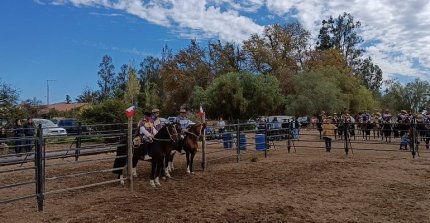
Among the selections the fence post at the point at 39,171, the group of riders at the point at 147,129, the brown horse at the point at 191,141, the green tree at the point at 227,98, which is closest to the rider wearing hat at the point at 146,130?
the group of riders at the point at 147,129

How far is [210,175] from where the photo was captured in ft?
36.9

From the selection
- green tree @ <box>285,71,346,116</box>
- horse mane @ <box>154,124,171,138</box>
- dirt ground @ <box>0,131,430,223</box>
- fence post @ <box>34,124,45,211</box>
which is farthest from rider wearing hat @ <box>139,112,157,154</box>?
green tree @ <box>285,71,346,116</box>

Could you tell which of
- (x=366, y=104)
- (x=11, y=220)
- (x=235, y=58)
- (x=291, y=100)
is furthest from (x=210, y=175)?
(x=366, y=104)

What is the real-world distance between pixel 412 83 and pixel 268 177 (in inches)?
2859

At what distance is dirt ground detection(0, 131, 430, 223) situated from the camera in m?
6.81

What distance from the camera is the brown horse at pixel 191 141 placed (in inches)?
467

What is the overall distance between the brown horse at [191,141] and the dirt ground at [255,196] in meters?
0.37

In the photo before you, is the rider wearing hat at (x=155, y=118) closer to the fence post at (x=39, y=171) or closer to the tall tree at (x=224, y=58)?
the fence post at (x=39, y=171)

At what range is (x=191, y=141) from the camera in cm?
1196

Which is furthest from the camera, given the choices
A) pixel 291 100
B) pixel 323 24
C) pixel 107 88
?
pixel 107 88

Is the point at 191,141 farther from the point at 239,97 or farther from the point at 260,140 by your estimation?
the point at 239,97

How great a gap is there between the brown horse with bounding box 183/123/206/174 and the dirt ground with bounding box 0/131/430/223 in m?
0.37

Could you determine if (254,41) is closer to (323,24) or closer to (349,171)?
(323,24)

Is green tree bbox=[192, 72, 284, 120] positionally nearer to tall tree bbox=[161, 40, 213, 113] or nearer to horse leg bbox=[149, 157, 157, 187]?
tall tree bbox=[161, 40, 213, 113]
